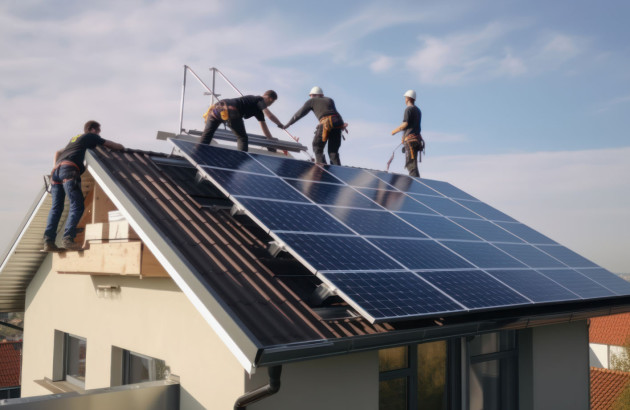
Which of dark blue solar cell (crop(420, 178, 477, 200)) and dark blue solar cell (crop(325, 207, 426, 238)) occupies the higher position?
dark blue solar cell (crop(420, 178, 477, 200))

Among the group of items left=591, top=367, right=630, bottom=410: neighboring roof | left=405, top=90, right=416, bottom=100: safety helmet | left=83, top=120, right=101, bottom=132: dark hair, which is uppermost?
left=405, top=90, right=416, bottom=100: safety helmet

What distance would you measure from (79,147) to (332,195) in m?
3.94

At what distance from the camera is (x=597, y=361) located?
167ft

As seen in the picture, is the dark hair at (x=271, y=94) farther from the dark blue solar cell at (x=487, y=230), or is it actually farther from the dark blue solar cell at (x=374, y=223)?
the dark blue solar cell at (x=487, y=230)

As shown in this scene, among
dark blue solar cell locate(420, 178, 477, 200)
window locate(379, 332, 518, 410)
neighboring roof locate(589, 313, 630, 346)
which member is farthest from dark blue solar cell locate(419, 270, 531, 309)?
neighboring roof locate(589, 313, 630, 346)

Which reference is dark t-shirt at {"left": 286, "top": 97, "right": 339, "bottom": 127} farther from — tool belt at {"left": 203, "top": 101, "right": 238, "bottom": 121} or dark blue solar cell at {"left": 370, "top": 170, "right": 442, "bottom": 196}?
tool belt at {"left": 203, "top": 101, "right": 238, "bottom": 121}

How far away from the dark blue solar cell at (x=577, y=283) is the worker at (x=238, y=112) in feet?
18.8

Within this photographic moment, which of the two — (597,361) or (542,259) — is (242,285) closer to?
(542,259)

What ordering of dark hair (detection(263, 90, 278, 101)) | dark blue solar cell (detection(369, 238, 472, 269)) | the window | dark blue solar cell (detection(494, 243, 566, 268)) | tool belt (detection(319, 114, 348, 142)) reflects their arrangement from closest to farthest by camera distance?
dark blue solar cell (detection(369, 238, 472, 269)) → the window → dark blue solar cell (detection(494, 243, 566, 268)) → dark hair (detection(263, 90, 278, 101)) → tool belt (detection(319, 114, 348, 142))

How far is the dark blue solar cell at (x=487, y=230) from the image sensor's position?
1009 cm

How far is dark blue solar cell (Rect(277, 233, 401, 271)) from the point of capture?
20.6ft

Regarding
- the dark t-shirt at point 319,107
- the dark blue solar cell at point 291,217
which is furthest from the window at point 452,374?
the dark t-shirt at point 319,107

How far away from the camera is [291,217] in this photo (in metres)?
7.27

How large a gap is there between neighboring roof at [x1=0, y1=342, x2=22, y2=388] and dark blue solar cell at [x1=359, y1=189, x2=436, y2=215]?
96.1 feet
